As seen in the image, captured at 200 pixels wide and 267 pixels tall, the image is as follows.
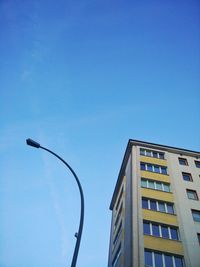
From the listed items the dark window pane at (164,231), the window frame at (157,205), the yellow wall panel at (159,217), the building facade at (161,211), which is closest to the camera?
the building facade at (161,211)

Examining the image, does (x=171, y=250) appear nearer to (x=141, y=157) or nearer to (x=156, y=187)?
(x=156, y=187)

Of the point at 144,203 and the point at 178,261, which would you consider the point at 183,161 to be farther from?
the point at 178,261

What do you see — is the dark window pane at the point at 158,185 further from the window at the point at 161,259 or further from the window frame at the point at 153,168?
the window at the point at 161,259

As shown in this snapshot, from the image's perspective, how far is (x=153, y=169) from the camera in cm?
2538

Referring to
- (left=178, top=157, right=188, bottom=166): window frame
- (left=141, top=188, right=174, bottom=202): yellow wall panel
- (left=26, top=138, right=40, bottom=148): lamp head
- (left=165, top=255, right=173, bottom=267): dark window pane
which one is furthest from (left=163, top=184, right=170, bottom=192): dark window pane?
(left=26, top=138, right=40, bottom=148): lamp head

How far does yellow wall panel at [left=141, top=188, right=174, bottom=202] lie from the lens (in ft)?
70.6

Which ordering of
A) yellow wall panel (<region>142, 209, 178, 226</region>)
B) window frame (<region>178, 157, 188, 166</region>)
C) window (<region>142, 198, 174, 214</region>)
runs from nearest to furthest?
yellow wall panel (<region>142, 209, 178, 226</region>), window (<region>142, 198, 174, 214</region>), window frame (<region>178, 157, 188, 166</region>)

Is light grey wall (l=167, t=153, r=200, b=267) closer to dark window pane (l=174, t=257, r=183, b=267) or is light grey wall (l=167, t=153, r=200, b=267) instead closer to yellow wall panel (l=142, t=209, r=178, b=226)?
dark window pane (l=174, t=257, r=183, b=267)

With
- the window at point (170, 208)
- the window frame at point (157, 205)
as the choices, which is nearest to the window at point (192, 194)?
the window at point (170, 208)

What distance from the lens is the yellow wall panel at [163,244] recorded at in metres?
17.1

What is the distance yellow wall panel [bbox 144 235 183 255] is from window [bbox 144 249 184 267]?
0.94 ft

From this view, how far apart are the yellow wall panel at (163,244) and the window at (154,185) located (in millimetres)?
5762

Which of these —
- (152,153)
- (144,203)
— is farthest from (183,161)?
(144,203)

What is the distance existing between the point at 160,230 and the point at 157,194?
3.73m
